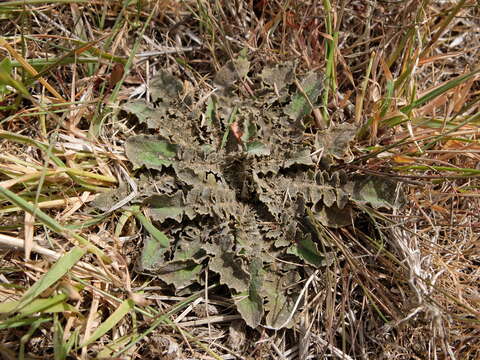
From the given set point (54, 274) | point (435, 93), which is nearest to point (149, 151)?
point (54, 274)

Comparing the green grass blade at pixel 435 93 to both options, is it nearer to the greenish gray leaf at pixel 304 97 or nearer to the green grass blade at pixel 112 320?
the greenish gray leaf at pixel 304 97

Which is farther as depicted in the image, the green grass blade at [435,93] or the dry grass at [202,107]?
the green grass blade at [435,93]

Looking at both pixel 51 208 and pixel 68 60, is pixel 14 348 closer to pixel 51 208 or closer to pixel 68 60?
pixel 51 208

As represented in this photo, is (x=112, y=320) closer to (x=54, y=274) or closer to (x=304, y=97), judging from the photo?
(x=54, y=274)

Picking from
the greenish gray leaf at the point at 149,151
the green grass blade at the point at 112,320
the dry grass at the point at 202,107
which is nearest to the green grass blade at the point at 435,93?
the dry grass at the point at 202,107

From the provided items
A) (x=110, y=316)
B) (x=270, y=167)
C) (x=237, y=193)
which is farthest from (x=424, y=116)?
(x=110, y=316)

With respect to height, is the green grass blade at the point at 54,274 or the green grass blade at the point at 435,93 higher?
the green grass blade at the point at 435,93

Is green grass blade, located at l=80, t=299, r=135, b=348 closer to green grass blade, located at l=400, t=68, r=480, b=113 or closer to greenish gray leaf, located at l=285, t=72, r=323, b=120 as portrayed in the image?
greenish gray leaf, located at l=285, t=72, r=323, b=120

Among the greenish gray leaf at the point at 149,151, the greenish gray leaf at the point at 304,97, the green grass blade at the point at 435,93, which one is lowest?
the greenish gray leaf at the point at 149,151
